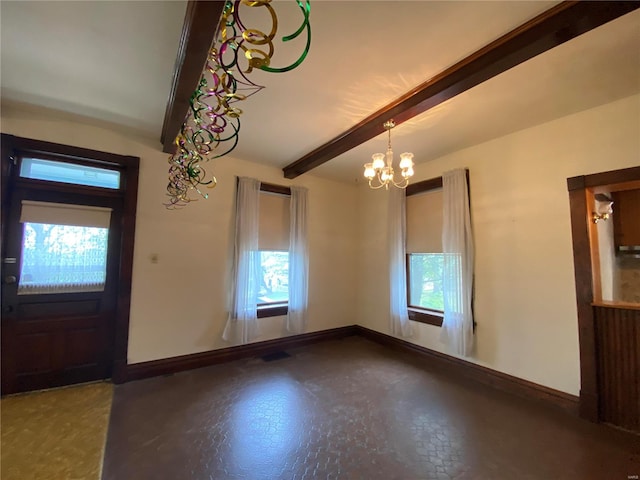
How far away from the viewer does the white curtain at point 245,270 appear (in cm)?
354

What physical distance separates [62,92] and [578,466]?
16.1 ft

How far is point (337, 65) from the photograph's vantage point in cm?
194

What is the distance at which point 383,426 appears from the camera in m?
2.24

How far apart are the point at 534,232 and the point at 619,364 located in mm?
1280

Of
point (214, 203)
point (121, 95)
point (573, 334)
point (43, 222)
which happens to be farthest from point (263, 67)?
point (573, 334)

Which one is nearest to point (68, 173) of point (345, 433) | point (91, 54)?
point (91, 54)

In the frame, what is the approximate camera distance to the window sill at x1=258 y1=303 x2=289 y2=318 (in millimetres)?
3893

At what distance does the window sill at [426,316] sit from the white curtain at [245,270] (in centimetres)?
222

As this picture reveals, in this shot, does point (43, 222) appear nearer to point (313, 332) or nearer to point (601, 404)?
point (313, 332)

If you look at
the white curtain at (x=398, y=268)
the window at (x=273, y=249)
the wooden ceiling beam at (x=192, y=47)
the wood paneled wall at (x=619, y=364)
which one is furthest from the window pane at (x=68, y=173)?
the wood paneled wall at (x=619, y=364)

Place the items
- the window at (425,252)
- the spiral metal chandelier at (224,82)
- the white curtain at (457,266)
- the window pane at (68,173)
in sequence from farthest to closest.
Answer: the window at (425,252) → the white curtain at (457,266) → the window pane at (68,173) → the spiral metal chandelier at (224,82)

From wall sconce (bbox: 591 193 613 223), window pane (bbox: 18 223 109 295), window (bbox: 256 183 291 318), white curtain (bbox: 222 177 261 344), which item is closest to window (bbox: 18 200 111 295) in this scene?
window pane (bbox: 18 223 109 295)

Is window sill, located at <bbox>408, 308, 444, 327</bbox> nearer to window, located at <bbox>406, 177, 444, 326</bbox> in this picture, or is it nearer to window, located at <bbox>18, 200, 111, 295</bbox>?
window, located at <bbox>406, 177, 444, 326</bbox>

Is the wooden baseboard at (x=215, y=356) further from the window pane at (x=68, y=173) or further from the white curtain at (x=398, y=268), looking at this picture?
the window pane at (x=68, y=173)
